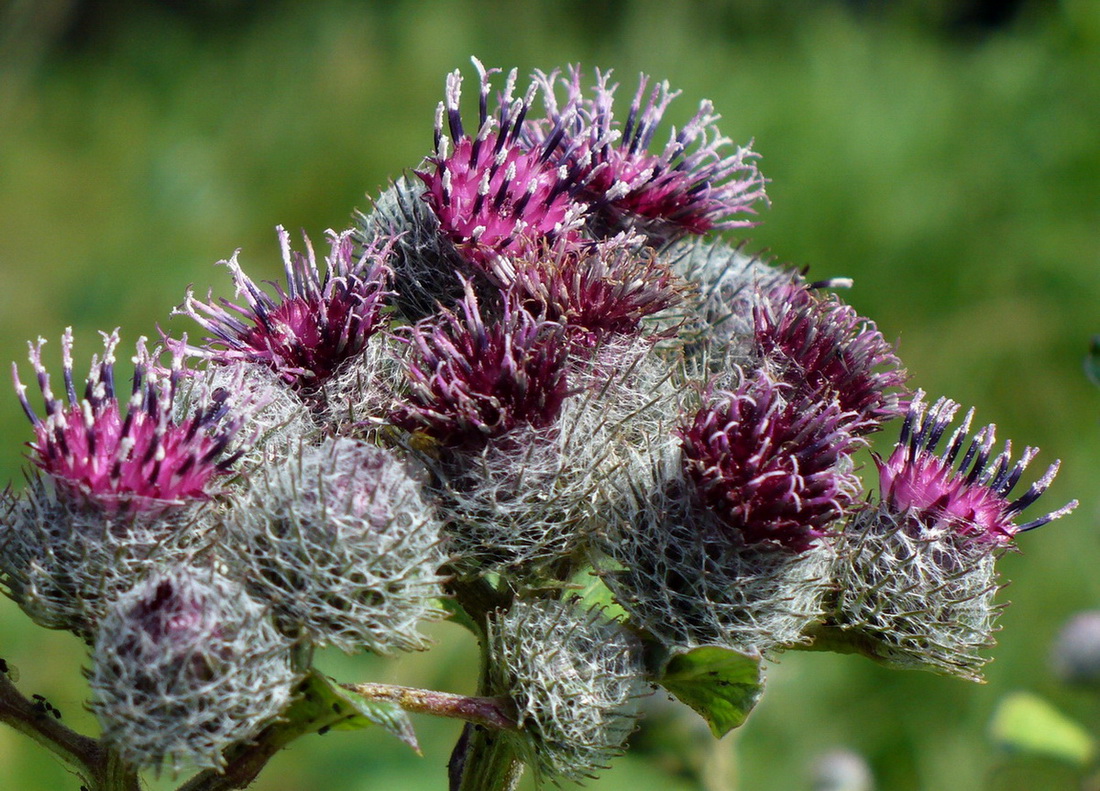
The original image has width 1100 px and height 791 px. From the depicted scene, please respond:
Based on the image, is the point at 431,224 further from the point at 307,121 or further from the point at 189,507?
the point at 307,121

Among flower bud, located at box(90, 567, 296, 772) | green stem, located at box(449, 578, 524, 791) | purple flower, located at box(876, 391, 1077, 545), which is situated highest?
purple flower, located at box(876, 391, 1077, 545)

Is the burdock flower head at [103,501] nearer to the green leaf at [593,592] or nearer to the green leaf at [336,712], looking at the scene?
the green leaf at [336,712]

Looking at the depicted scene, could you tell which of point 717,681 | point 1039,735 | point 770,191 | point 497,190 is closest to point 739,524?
point 717,681

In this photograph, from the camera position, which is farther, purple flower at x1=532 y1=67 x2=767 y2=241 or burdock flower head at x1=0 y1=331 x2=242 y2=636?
purple flower at x1=532 y1=67 x2=767 y2=241

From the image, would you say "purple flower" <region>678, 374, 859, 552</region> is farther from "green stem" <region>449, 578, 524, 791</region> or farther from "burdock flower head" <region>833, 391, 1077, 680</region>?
"green stem" <region>449, 578, 524, 791</region>

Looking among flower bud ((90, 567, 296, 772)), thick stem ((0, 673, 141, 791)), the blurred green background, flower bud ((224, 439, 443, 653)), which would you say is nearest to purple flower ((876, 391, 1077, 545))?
flower bud ((224, 439, 443, 653))

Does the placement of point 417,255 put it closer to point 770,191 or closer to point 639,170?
point 639,170

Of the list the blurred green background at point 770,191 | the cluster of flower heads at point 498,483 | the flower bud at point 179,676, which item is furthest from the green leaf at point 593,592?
the blurred green background at point 770,191
